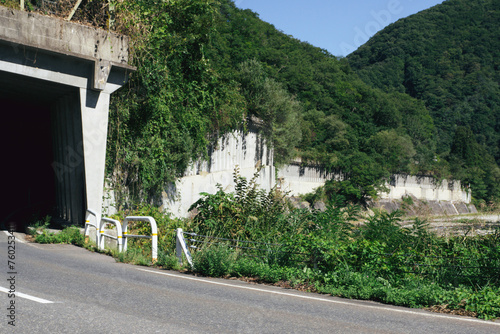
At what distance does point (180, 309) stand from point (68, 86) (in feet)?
40.4

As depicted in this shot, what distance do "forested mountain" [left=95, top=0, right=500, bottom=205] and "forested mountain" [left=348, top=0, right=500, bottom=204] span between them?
62 centimetres

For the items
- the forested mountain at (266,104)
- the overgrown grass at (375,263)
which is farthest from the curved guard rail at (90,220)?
the forested mountain at (266,104)

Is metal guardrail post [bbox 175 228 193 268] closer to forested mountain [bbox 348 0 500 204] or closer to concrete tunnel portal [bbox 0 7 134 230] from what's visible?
concrete tunnel portal [bbox 0 7 134 230]

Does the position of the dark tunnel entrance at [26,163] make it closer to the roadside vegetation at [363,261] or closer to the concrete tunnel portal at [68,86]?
the concrete tunnel portal at [68,86]

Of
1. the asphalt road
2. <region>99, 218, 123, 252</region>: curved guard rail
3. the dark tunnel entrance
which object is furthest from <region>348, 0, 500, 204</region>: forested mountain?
the asphalt road

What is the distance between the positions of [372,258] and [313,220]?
134 inches

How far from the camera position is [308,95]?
7262 centimetres

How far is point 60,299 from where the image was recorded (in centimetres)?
673

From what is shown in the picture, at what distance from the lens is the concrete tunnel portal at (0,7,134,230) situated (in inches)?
597

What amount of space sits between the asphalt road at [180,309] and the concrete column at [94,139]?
755 centimetres

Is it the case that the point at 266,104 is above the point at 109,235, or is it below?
above

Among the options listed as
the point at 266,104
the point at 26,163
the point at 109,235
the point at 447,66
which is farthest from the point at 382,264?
the point at 447,66

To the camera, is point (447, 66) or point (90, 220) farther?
point (447, 66)

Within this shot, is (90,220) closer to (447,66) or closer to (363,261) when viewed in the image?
(363,261)
